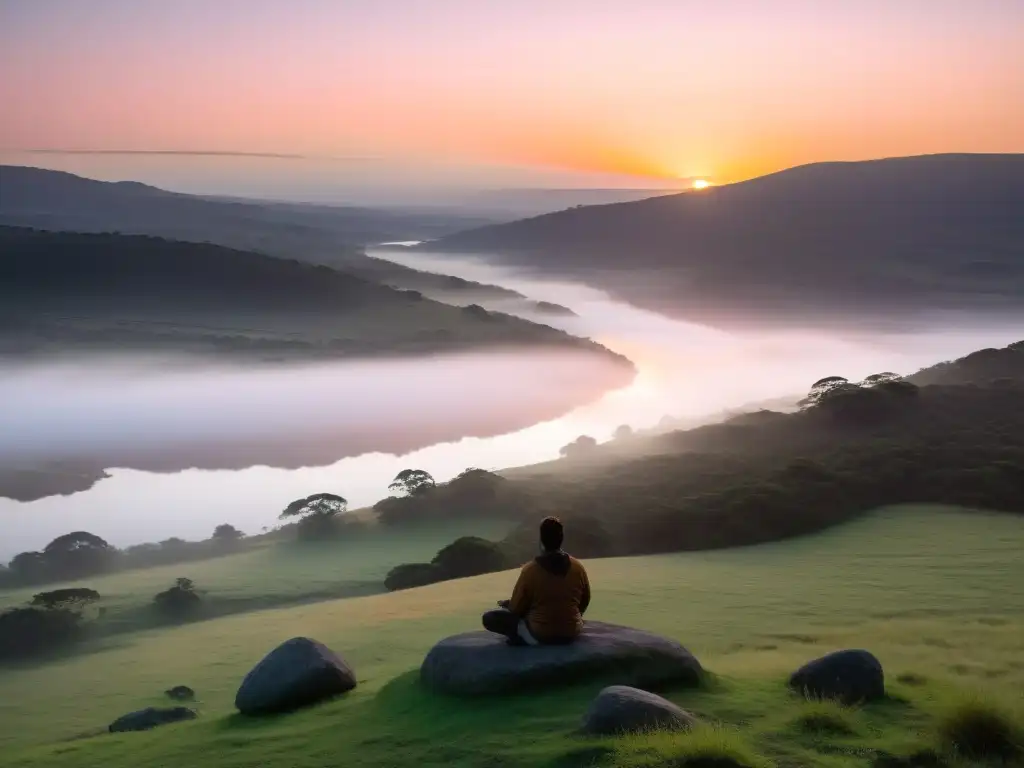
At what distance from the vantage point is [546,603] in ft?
40.7

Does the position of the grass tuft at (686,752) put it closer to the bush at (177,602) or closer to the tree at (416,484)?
the bush at (177,602)

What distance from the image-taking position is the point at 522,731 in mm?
11023

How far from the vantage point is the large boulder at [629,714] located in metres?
10.6

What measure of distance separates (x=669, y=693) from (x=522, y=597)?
231cm

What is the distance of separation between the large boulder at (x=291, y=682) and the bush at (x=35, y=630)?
24.5 metres

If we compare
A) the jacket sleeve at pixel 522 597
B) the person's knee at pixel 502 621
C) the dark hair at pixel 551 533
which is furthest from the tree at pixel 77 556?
the dark hair at pixel 551 533

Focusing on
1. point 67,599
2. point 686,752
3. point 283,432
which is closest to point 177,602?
point 67,599

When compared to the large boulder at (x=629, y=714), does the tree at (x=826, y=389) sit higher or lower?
higher

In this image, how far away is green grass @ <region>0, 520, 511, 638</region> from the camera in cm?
4103

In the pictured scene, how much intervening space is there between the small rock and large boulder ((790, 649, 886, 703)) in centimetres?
1445

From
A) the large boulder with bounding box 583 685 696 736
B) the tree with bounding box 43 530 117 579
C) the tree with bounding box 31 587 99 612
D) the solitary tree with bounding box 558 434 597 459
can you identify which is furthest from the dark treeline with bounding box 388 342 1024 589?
the large boulder with bounding box 583 685 696 736

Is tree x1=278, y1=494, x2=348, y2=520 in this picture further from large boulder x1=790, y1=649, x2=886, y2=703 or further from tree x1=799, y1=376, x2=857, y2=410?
large boulder x1=790, y1=649, x2=886, y2=703

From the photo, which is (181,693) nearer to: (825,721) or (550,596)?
(550,596)

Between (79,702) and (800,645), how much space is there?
56.7ft
